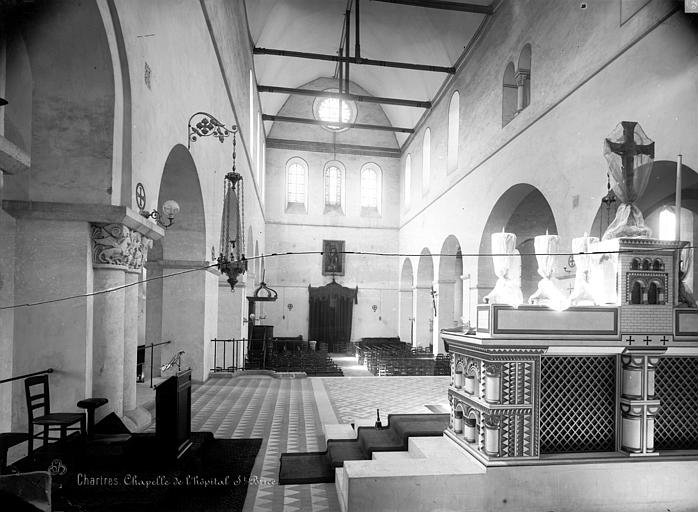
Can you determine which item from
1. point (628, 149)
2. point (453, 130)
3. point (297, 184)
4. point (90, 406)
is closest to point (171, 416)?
point (90, 406)

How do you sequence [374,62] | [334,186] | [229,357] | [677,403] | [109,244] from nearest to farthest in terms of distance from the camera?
[677,403], [109,244], [229,357], [374,62], [334,186]

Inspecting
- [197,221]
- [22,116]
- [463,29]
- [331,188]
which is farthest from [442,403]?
[331,188]

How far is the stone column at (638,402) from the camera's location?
4.29 m

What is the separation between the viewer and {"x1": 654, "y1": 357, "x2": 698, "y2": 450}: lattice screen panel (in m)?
4.52

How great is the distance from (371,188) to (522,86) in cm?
1338

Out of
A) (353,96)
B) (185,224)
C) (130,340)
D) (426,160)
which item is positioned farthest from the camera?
(426,160)

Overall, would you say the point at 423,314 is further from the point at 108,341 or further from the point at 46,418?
the point at 46,418

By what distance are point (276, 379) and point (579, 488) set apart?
809cm

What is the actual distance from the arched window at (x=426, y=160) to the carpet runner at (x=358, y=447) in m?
14.4

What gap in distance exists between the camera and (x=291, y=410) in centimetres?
804

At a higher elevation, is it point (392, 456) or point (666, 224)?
point (666, 224)

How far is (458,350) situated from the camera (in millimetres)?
4969

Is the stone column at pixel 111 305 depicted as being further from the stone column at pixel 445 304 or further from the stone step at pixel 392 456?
the stone column at pixel 445 304

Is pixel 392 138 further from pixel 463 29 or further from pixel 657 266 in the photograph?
pixel 657 266
